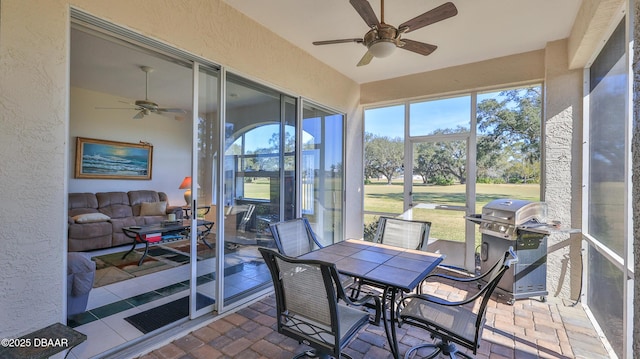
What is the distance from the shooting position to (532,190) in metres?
3.60

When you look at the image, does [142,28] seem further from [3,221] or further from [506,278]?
[506,278]

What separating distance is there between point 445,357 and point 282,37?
3.52 metres

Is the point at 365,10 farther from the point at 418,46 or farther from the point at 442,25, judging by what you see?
the point at 442,25

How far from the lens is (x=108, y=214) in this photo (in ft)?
17.1

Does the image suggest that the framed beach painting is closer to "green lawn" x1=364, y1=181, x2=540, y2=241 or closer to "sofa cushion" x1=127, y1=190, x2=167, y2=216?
"sofa cushion" x1=127, y1=190, x2=167, y2=216

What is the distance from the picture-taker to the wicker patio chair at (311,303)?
1483mm

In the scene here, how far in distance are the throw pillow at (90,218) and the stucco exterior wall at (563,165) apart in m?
6.60

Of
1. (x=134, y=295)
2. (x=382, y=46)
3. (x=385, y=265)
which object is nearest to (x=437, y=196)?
(x=385, y=265)

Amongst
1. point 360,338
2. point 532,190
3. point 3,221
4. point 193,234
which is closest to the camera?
point 3,221

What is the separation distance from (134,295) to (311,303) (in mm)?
2569

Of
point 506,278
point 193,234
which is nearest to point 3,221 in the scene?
point 193,234

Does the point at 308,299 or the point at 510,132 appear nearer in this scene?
the point at 308,299

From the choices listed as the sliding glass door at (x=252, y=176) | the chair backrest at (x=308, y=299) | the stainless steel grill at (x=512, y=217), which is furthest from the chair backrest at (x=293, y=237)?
the stainless steel grill at (x=512, y=217)

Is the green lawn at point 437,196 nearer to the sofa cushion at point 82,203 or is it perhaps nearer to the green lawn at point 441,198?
the green lawn at point 441,198
